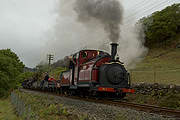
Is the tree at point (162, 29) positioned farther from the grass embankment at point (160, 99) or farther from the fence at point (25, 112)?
the fence at point (25, 112)

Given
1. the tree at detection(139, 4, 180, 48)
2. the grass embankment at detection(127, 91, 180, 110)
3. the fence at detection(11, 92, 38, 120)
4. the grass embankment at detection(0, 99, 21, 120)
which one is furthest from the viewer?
the tree at detection(139, 4, 180, 48)

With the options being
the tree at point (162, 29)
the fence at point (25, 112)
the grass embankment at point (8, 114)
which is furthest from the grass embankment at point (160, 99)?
the tree at point (162, 29)

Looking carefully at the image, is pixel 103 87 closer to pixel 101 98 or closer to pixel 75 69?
pixel 101 98

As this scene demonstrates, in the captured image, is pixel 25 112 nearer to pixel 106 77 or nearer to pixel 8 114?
pixel 8 114

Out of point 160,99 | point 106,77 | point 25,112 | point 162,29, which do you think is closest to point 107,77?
point 106,77

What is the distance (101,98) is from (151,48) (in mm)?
41478

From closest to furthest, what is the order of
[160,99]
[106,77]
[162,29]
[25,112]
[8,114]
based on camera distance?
[25,112]
[8,114]
[106,77]
[160,99]
[162,29]

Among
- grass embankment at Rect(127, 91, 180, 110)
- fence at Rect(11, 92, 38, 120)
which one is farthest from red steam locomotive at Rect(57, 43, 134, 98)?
fence at Rect(11, 92, 38, 120)

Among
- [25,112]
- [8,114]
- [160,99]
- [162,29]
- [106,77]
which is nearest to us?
[25,112]

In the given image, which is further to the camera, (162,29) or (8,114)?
(162,29)

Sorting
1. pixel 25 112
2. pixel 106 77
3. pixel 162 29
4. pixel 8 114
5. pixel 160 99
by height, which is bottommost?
pixel 8 114

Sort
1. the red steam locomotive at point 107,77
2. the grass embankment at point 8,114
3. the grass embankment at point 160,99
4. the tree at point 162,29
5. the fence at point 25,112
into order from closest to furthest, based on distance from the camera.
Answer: the fence at point 25,112 < the grass embankment at point 8,114 < the grass embankment at point 160,99 < the red steam locomotive at point 107,77 < the tree at point 162,29

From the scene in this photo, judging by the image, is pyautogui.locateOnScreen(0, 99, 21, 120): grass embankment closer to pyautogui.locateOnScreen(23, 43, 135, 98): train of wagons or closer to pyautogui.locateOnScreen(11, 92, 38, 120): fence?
pyautogui.locateOnScreen(11, 92, 38, 120): fence

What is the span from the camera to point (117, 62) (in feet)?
46.8
